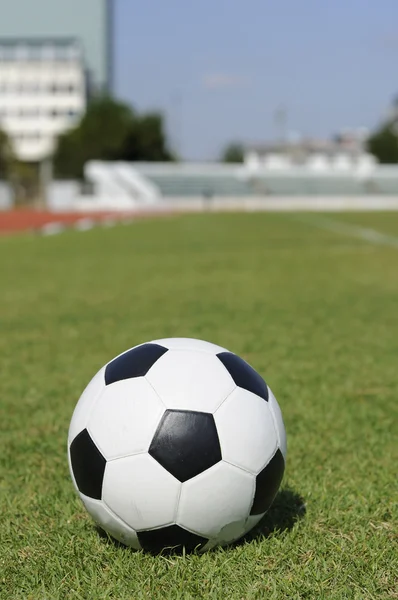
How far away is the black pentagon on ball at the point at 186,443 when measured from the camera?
8.32 ft

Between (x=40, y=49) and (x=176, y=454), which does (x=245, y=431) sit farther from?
(x=40, y=49)

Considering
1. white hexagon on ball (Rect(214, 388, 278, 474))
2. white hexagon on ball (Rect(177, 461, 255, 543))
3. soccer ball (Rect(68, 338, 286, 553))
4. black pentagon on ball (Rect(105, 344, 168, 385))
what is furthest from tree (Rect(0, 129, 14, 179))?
white hexagon on ball (Rect(177, 461, 255, 543))

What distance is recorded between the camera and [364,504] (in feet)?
10.4

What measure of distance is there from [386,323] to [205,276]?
15.7ft

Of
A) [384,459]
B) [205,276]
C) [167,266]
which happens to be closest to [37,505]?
[384,459]

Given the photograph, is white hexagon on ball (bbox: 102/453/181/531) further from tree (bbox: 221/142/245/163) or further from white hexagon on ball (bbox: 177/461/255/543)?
tree (bbox: 221/142/245/163)

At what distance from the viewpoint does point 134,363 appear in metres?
2.84

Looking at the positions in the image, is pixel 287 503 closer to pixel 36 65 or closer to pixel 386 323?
pixel 386 323

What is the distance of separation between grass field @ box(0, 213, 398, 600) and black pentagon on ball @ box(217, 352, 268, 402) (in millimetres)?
537

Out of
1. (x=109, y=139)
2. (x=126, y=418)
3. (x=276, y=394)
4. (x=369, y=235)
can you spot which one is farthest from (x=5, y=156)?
(x=126, y=418)

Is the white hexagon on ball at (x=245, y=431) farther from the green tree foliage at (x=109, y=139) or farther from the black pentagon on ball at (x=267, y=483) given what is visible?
the green tree foliage at (x=109, y=139)

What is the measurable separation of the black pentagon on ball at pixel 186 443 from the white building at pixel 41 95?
11380 cm

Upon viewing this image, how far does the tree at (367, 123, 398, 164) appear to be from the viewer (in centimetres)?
10431

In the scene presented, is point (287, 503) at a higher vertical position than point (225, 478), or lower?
lower
